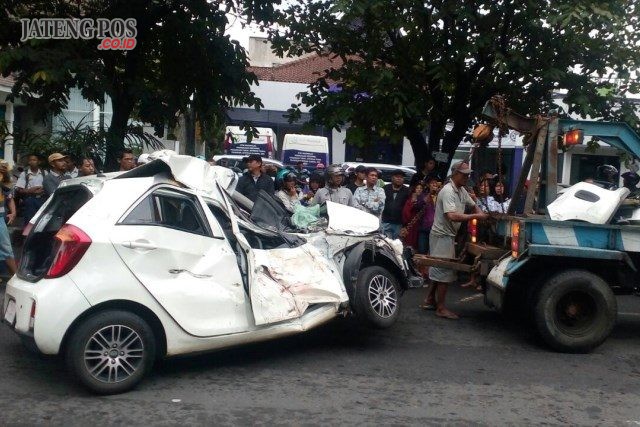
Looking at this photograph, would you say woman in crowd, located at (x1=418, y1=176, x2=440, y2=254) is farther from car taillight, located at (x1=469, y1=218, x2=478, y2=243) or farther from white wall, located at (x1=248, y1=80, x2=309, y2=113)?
white wall, located at (x1=248, y1=80, x2=309, y2=113)

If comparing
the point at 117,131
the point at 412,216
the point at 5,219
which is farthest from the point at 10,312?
the point at 412,216

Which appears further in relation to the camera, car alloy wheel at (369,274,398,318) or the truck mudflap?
the truck mudflap

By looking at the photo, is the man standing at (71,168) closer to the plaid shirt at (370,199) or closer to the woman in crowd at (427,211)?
the plaid shirt at (370,199)

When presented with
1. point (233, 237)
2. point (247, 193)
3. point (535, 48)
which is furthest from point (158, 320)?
point (535, 48)

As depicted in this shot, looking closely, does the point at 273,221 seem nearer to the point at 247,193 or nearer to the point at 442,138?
the point at 247,193

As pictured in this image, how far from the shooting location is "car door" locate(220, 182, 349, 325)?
6.41m

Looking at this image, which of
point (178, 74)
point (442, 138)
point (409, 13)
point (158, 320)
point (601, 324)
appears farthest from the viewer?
point (442, 138)

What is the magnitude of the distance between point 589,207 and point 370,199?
4113 mm

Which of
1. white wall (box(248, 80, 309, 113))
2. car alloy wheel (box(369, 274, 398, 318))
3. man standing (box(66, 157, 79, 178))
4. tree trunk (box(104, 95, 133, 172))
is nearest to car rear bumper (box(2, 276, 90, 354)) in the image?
car alloy wheel (box(369, 274, 398, 318))

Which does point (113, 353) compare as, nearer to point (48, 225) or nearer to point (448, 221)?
point (48, 225)

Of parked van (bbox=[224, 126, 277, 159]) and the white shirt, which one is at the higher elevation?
parked van (bbox=[224, 126, 277, 159])

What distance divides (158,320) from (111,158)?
6.37 metres

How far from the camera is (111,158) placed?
11.8m

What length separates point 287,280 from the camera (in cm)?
680
